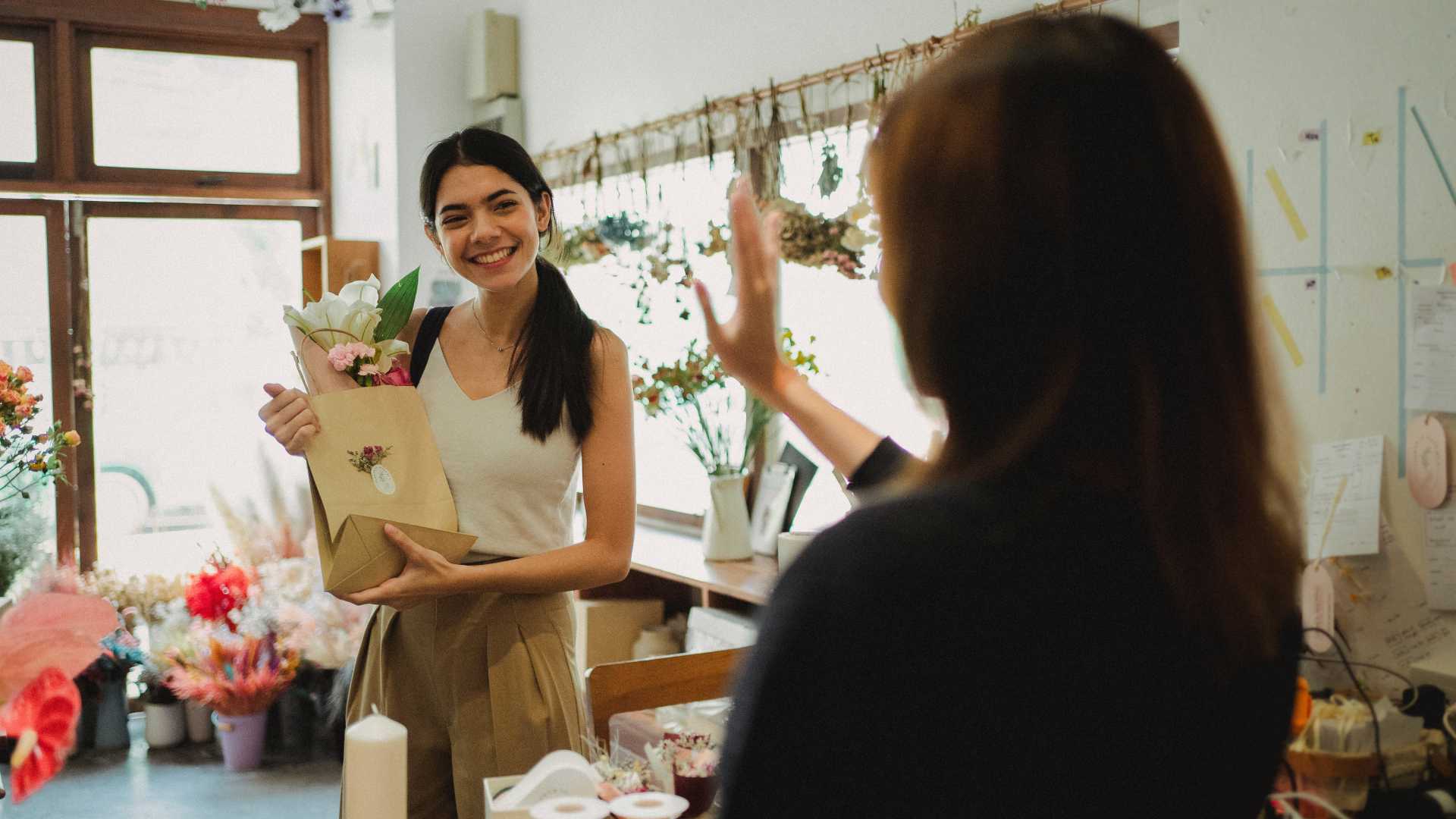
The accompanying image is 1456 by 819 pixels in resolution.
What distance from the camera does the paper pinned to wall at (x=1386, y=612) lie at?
1957mm

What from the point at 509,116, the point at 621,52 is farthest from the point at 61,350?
the point at 621,52

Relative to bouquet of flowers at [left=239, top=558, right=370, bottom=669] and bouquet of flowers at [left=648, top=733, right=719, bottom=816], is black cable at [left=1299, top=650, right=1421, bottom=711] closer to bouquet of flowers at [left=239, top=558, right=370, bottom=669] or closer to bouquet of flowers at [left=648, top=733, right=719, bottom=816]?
bouquet of flowers at [left=648, top=733, right=719, bottom=816]

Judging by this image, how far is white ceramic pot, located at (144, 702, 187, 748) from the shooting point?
4586mm

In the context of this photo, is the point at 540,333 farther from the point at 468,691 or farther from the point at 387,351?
the point at 468,691

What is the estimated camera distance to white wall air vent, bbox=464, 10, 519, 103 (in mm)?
4875

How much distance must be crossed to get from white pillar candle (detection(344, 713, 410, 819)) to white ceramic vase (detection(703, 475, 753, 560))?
2285 millimetres

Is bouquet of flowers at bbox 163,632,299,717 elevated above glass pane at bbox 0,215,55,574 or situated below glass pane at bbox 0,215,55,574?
below

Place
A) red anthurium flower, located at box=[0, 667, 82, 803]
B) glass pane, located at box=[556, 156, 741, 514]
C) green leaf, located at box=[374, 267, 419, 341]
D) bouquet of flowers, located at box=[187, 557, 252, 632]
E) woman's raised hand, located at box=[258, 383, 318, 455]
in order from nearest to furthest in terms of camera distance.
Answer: red anthurium flower, located at box=[0, 667, 82, 803], woman's raised hand, located at box=[258, 383, 318, 455], green leaf, located at box=[374, 267, 419, 341], glass pane, located at box=[556, 156, 741, 514], bouquet of flowers, located at box=[187, 557, 252, 632]

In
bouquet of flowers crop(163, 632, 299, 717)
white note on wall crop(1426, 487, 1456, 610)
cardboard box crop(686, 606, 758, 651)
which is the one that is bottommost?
bouquet of flowers crop(163, 632, 299, 717)

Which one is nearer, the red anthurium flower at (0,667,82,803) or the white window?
the red anthurium flower at (0,667,82,803)

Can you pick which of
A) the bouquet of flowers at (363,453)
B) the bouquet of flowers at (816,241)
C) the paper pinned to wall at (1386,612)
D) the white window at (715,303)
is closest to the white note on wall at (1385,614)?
the paper pinned to wall at (1386,612)

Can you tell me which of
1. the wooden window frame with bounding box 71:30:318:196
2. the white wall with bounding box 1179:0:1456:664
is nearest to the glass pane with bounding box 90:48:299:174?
the wooden window frame with bounding box 71:30:318:196

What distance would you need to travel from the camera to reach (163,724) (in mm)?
4590

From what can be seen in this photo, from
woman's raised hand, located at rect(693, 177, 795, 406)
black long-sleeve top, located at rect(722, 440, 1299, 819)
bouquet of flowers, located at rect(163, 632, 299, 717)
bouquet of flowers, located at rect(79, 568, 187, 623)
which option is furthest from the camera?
bouquet of flowers, located at rect(79, 568, 187, 623)
